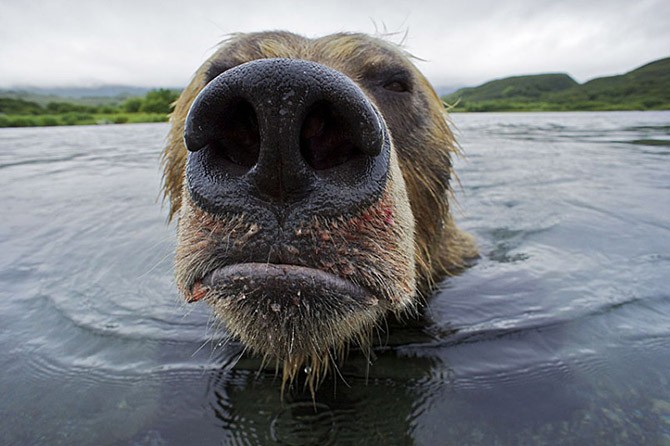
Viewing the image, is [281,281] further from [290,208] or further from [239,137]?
[239,137]

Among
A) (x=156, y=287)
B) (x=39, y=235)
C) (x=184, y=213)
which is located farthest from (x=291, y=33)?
(x=39, y=235)

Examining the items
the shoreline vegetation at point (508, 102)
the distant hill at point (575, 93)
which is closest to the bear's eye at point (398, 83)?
the shoreline vegetation at point (508, 102)

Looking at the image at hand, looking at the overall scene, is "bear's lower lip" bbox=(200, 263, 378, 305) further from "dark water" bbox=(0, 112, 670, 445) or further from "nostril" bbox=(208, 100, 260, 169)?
"dark water" bbox=(0, 112, 670, 445)

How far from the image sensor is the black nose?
1768 mm

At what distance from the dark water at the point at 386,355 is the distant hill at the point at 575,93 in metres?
44.8

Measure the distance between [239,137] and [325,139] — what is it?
34 cm

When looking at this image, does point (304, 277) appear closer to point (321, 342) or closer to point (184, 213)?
point (321, 342)

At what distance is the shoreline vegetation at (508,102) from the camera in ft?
162

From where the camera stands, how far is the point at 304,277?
196cm

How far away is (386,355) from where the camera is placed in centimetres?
354

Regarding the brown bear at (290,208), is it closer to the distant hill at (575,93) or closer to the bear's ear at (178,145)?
the bear's ear at (178,145)

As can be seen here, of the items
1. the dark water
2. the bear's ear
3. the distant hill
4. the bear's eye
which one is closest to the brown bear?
the dark water

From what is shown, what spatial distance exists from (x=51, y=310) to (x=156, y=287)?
984 millimetres

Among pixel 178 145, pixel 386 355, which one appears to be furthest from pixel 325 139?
pixel 178 145
